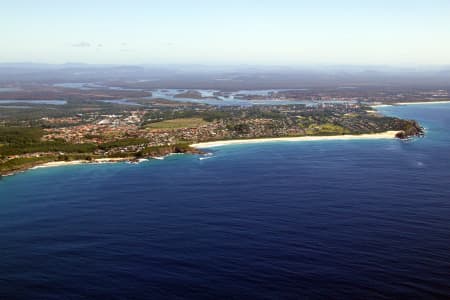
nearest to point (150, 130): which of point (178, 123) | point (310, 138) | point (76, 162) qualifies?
point (178, 123)

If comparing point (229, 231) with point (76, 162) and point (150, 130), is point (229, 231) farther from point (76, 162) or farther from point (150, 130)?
point (150, 130)

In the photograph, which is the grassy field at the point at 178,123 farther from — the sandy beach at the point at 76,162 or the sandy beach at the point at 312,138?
the sandy beach at the point at 76,162

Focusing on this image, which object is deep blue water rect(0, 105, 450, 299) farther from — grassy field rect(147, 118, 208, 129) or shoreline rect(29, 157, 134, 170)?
grassy field rect(147, 118, 208, 129)

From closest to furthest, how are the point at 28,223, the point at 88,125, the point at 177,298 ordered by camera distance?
the point at 177,298 → the point at 28,223 → the point at 88,125

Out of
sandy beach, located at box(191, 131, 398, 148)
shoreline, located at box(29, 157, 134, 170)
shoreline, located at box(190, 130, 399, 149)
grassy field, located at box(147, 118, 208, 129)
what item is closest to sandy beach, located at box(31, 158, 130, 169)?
shoreline, located at box(29, 157, 134, 170)

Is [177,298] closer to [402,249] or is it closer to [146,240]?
[146,240]

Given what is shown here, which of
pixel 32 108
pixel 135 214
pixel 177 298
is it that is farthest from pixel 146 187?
pixel 32 108

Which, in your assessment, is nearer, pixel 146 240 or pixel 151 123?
pixel 146 240
